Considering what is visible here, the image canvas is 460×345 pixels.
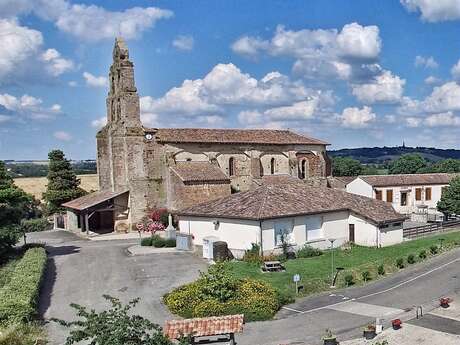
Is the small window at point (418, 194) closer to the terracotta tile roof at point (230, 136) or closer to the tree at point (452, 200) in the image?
the tree at point (452, 200)

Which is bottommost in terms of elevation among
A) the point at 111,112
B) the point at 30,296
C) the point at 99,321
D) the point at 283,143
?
the point at 30,296

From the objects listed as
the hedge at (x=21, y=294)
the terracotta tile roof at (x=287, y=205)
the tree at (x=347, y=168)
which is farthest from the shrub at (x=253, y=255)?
the tree at (x=347, y=168)

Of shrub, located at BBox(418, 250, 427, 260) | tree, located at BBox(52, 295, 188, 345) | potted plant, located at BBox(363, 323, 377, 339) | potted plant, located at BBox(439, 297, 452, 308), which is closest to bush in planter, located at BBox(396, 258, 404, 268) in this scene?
shrub, located at BBox(418, 250, 427, 260)

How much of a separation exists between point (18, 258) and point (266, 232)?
1459 cm

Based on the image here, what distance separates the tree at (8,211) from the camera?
29.2 m

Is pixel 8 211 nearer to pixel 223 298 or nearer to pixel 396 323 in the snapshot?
pixel 223 298

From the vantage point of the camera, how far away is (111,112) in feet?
153

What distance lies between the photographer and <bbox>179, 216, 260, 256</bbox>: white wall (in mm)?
29438

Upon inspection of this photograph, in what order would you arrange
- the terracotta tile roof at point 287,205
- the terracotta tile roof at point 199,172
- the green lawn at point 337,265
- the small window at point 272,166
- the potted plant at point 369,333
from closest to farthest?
1. the potted plant at point 369,333
2. the green lawn at point 337,265
3. the terracotta tile roof at point 287,205
4. the terracotta tile roof at point 199,172
5. the small window at point 272,166

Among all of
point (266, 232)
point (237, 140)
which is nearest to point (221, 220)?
point (266, 232)

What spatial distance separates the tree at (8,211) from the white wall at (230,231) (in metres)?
10.7

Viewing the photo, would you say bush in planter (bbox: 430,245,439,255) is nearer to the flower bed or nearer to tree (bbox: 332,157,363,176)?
the flower bed

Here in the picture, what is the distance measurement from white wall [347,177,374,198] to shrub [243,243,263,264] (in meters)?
24.5

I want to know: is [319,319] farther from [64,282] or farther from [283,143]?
[283,143]
